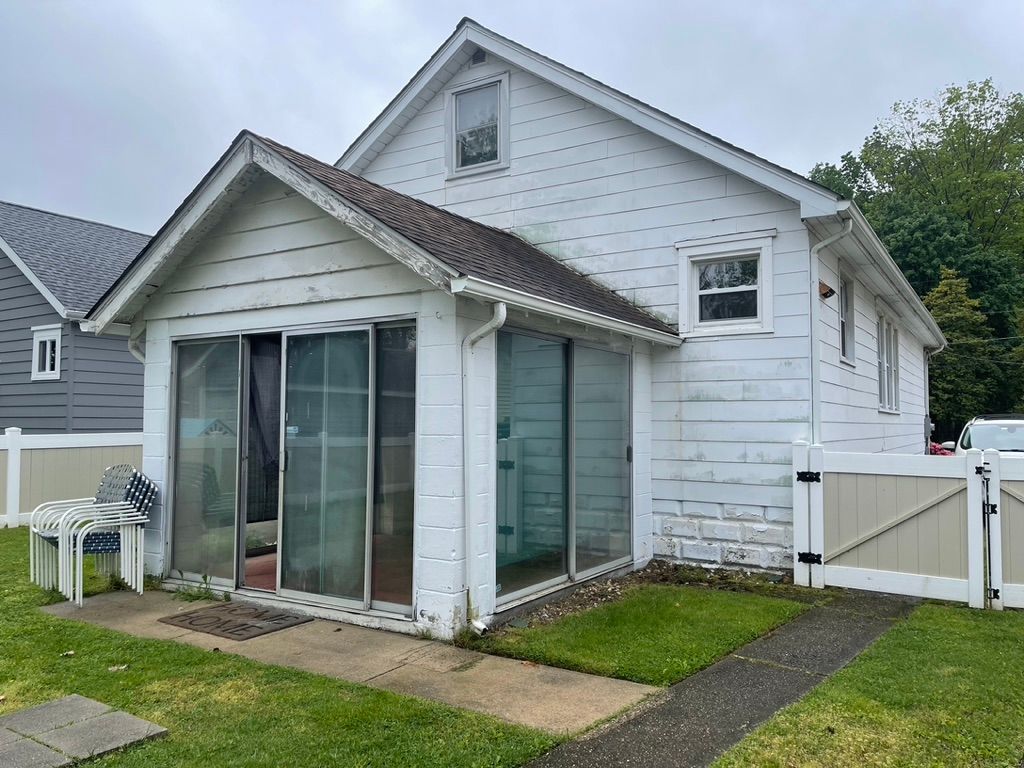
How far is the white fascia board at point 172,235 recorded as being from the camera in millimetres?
6164

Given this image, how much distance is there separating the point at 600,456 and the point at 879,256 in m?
4.44

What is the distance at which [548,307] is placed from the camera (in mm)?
5746

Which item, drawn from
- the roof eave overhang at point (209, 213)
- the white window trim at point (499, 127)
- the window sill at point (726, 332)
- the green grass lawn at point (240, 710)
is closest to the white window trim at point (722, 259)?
the window sill at point (726, 332)

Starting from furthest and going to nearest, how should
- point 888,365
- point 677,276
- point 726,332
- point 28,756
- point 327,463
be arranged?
point 888,365 → point 677,276 → point 726,332 → point 327,463 → point 28,756

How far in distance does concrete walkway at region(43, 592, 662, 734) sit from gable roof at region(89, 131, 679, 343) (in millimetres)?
2450

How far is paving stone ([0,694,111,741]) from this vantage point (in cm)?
371

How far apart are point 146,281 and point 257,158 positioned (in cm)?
176

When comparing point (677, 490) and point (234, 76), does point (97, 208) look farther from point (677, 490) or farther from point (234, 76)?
point (677, 490)

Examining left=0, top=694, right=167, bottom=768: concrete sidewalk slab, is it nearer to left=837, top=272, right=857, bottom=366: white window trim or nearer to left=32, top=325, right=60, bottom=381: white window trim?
left=837, top=272, right=857, bottom=366: white window trim

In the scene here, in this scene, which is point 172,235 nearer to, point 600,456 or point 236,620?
point 236,620

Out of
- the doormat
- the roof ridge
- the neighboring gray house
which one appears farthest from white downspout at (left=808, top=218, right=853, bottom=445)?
the roof ridge

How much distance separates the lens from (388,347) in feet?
19.0

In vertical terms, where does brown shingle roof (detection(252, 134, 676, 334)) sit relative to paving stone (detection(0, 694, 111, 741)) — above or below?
above

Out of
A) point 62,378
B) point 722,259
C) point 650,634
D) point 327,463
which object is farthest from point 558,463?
point 62,378
